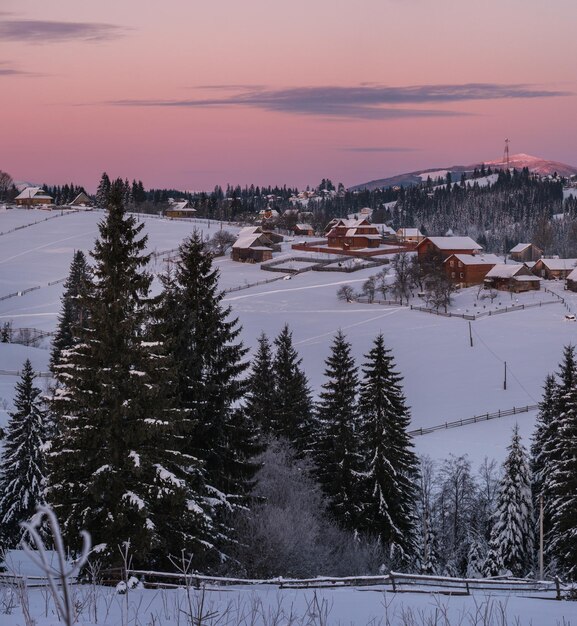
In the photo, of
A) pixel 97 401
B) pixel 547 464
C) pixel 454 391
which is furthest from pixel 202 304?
pixel 454 391

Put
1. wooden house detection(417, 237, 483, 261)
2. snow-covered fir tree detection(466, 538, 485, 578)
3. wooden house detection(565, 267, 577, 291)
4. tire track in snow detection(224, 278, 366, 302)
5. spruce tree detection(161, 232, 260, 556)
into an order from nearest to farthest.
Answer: spruce tree detection(161, 232, 260, 556)
snow-covered fir tree detection(466, 538, 485, 578)
tire track in snow detection(224, 278, 366, 302)
wooden house detection(565, 267, 577, 291)
wooden house detection(417, 237, 483, 261)

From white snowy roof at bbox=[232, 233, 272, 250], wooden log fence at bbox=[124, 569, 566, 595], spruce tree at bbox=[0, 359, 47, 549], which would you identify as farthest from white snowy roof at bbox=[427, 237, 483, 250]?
wooden log fence at bbox=[124, 569, 566, 595]

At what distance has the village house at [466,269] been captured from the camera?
339 ft

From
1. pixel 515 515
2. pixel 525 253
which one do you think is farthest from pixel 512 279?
pixel 515 515

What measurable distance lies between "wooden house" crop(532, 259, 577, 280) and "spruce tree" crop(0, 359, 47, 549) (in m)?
89.4

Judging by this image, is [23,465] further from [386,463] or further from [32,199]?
[32,199]

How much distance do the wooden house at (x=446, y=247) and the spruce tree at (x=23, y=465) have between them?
84.6 metres

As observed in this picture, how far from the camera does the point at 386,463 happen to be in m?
31.7

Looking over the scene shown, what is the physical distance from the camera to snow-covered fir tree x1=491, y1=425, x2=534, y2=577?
35250mm

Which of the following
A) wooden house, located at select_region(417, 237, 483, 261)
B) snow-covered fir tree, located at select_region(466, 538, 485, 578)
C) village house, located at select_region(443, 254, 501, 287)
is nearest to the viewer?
snow-covered fir tree, located at select_region(466, 538, 485, 578)

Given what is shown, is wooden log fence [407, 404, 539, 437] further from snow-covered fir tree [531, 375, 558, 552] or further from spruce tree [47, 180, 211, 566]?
spruce tree [47, 180, 211, 566]

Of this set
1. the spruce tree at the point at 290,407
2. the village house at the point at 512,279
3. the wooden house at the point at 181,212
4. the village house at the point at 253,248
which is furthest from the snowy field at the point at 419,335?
the wooden house at the point at 181,212

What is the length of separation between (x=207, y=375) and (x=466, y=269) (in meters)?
87.2

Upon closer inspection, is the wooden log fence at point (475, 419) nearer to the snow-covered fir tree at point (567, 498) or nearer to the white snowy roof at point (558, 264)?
the snow-covered fir tree at point (567, 498)
